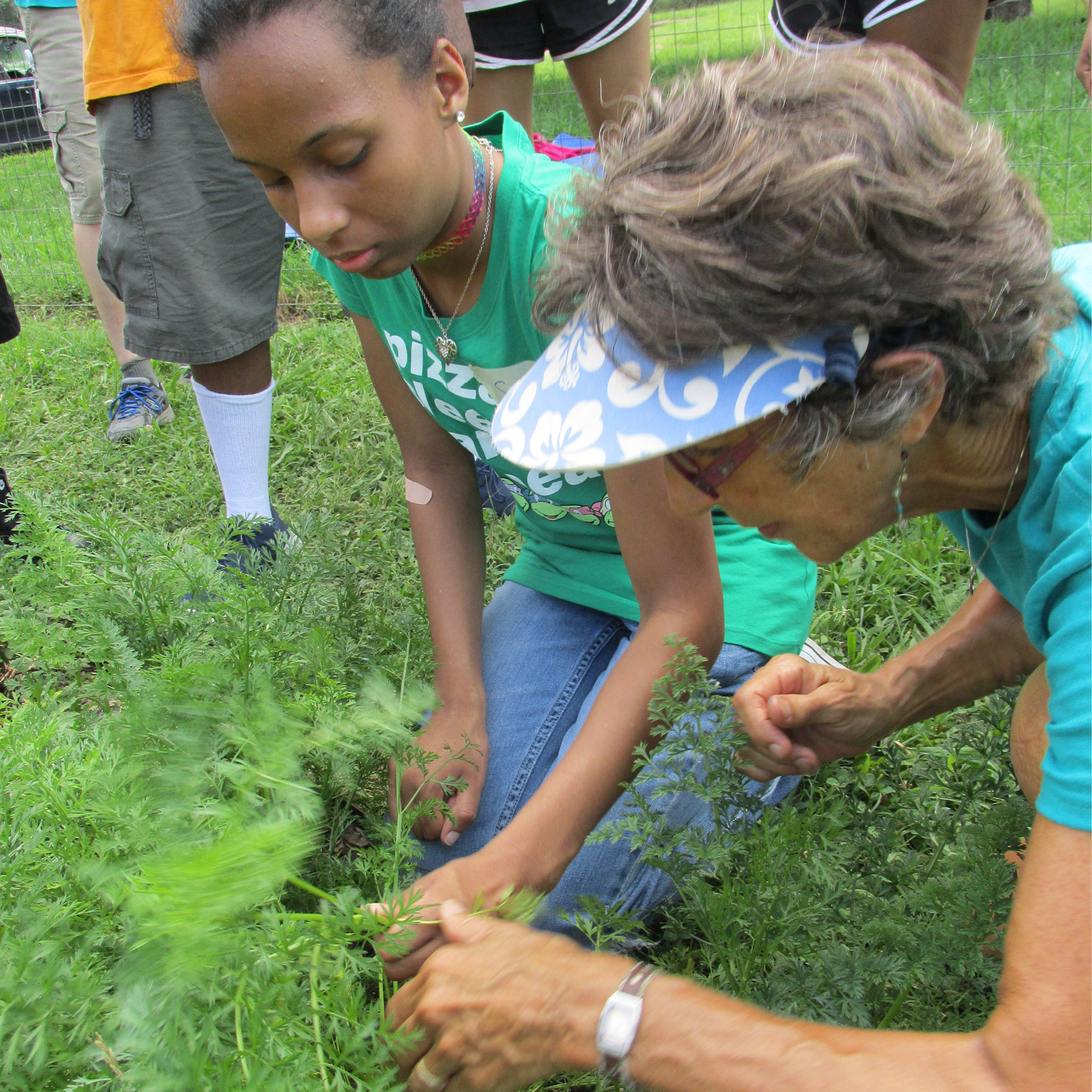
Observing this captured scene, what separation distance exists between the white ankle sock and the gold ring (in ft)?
5.59

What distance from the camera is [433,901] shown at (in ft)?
4.42

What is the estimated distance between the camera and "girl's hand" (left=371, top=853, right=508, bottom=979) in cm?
119

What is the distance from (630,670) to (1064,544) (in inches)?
26.7

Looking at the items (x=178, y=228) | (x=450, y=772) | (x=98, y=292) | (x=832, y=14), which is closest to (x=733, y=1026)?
(x=450, y=772)

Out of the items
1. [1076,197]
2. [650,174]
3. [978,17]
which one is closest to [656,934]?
[650,174]

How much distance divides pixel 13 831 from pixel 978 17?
269 cm

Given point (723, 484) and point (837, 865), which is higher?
point (723, 484)

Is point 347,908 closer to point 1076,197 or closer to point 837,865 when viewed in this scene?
point 837,865

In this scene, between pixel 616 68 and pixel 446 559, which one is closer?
pixel 446 559

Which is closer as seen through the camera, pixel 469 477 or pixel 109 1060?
pixel 109 1060

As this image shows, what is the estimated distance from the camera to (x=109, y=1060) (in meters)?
1.00

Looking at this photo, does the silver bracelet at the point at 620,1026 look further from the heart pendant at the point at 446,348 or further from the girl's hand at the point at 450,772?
the heart pendant at the point at 446,348

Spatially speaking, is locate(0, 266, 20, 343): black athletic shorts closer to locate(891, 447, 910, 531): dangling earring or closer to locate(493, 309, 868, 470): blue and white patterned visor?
locate(493, 309, 868, 470): blue and white patterned visor

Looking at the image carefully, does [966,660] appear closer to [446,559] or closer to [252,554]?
[446,559]
